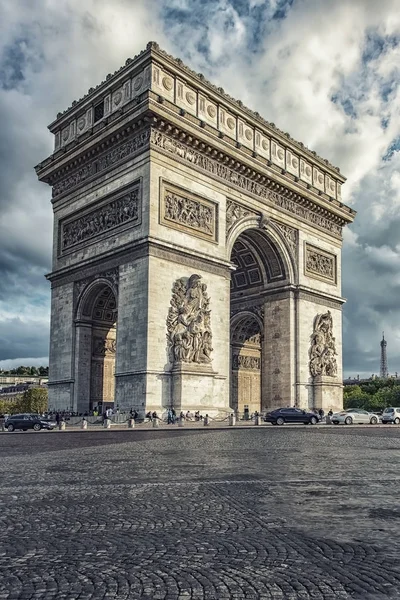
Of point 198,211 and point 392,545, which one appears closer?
point 392,545

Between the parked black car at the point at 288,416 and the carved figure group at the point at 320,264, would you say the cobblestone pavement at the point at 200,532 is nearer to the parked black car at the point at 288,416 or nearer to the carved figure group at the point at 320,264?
the parked black car at the point at 288,416

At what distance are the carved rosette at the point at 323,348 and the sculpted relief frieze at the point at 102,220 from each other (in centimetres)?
1579

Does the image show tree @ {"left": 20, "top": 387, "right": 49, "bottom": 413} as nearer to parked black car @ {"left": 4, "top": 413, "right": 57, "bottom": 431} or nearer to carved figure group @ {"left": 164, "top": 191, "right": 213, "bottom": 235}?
parked black car @ {"left": 4, "top": 413, "right": 57, "bottom": 431}

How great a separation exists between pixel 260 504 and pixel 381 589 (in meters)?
3.36

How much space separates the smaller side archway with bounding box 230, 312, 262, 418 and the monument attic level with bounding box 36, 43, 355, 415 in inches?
5.5

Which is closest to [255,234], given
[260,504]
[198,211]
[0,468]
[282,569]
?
[198,211]

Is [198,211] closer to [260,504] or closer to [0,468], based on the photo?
[0,468]

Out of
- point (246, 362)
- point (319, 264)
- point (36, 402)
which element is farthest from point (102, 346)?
point (36, 402)

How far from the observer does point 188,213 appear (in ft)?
109

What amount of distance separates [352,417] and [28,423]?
19298 mm

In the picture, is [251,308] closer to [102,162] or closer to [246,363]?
[246,363]

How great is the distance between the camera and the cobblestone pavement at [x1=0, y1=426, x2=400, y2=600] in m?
4.22

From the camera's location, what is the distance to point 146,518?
6613mm

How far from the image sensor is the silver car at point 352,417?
1479 inches
